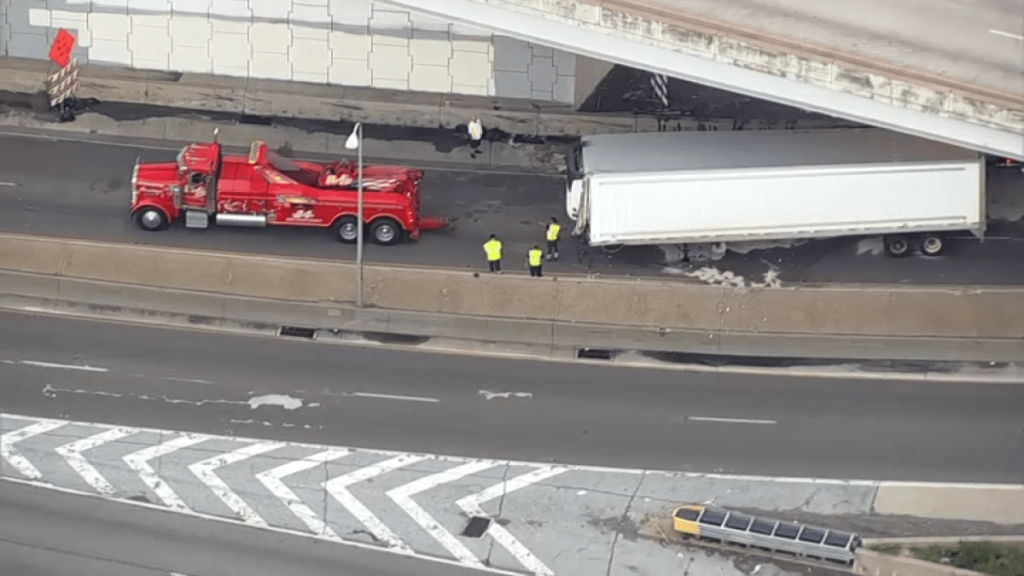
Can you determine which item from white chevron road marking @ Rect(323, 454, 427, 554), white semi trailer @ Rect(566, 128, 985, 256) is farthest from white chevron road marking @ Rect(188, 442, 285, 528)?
white semi trailer @ Rect(566, 128, 985, 256)

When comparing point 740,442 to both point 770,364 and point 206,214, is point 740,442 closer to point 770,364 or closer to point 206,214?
point 770,364

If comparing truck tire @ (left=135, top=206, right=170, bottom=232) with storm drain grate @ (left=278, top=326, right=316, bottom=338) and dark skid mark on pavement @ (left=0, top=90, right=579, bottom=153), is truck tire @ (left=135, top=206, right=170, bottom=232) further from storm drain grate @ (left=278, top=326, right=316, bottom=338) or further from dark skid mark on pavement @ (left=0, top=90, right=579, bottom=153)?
storm drain grate @ (left=278, top=326, right=316, bottom=338)

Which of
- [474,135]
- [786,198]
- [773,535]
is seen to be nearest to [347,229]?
[474,135]

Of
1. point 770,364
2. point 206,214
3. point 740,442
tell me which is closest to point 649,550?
point 740,442

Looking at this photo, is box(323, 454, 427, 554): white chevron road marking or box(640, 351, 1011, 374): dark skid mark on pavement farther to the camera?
box(640, 351, 1011, 374): dark skid mark on pavement

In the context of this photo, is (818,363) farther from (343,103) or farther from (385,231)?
(343,103)

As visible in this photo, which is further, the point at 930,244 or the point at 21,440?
the point at 930,244
